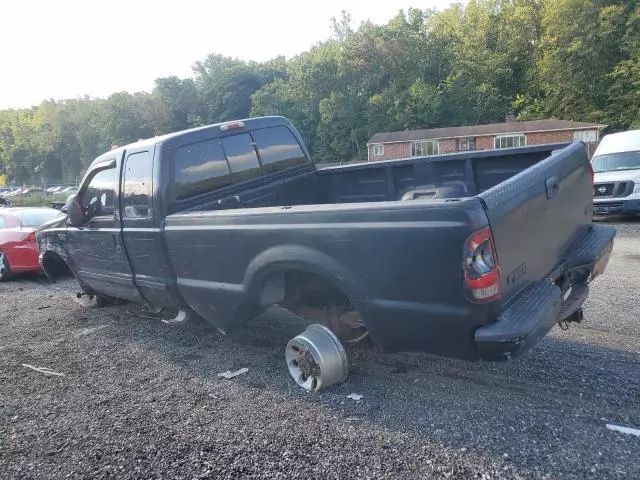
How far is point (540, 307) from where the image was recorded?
9.42ft

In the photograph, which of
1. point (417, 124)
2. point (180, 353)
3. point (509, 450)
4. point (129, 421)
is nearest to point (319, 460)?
point (509, 450)

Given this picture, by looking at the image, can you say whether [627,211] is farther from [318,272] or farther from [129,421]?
[129,421]

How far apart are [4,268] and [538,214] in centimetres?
923

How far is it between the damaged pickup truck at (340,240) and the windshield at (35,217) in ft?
12.9

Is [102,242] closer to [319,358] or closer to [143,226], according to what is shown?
[143,226]

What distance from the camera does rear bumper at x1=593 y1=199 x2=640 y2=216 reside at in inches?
450

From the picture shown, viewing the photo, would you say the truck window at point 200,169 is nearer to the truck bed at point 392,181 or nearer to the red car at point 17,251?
the truck bed at point 392,181

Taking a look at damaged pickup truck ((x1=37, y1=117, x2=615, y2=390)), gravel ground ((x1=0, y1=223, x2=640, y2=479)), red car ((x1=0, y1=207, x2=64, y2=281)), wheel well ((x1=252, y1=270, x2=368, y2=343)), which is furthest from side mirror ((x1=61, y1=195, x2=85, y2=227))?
red car ((x1=0, y1=207, x2=64, y2=281))

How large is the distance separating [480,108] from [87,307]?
5315 cm

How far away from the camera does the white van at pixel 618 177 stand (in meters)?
11.5

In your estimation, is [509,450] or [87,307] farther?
[87,307]

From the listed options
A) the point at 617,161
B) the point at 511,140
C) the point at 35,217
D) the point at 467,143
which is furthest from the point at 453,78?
the point at 35,217

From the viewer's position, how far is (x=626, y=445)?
108 inches

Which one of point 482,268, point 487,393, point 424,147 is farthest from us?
point 424,147
